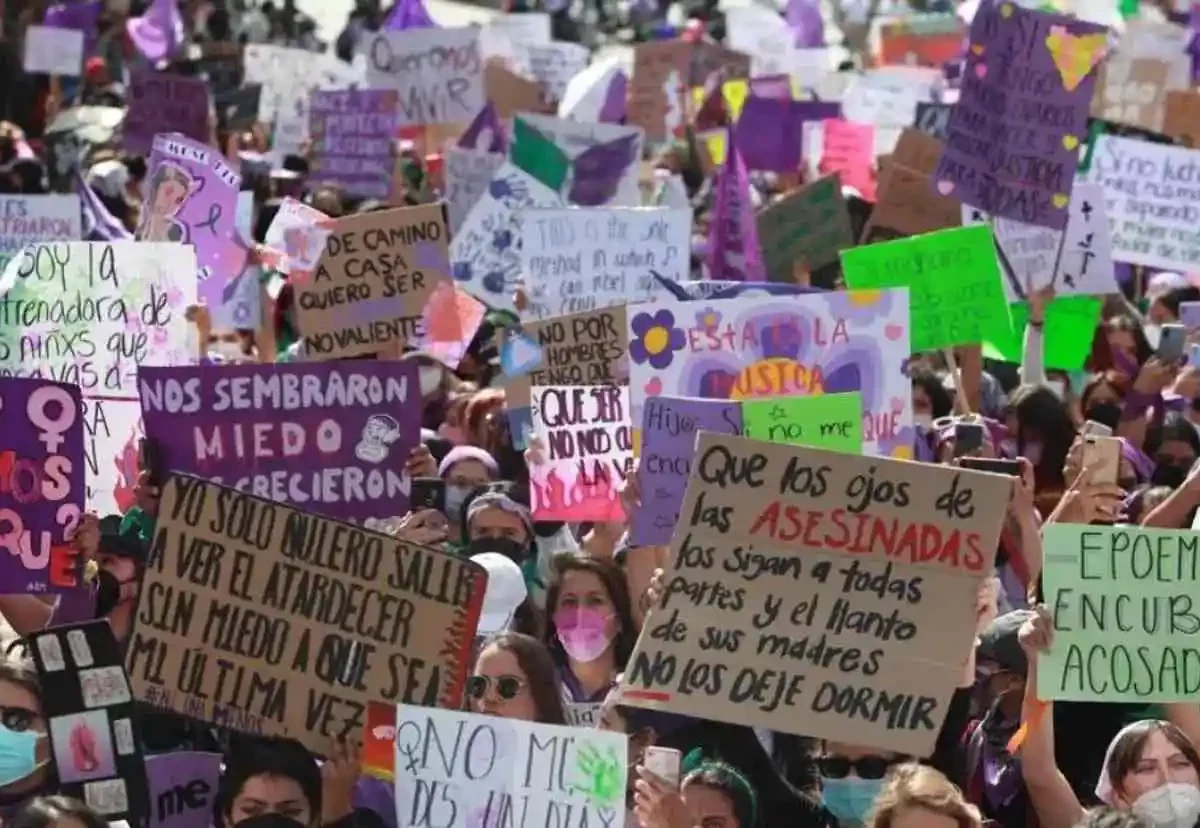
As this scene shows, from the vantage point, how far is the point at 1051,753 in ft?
17.8

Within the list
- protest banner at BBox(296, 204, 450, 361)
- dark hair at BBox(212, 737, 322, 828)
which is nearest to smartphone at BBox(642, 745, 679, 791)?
dark hair at BBox(212, 737, 322, 828)

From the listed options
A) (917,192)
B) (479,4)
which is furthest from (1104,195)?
(479,4)

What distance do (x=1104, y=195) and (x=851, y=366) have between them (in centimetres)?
419

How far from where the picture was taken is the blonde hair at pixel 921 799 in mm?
4992

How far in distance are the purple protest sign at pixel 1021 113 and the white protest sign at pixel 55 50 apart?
1055 cm

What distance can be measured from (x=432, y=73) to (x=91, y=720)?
1101 cm

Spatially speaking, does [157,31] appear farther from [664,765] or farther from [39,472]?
[664,765]

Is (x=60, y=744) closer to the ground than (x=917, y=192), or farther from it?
closer to the ground

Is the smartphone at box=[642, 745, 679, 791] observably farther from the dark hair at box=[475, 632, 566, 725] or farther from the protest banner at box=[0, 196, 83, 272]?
the protest banner at box=[0, 196, 83, 272]

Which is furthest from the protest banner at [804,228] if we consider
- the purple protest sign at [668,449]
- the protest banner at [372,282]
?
the purple protest sign at [668,449]

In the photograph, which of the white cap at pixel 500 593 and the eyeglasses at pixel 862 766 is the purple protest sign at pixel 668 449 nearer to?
the white cap at pixel 500 593

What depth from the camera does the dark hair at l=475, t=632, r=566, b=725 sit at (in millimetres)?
5922

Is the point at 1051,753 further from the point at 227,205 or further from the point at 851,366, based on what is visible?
the point at 227,205

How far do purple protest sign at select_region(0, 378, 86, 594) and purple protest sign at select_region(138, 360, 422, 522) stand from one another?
270 mm
